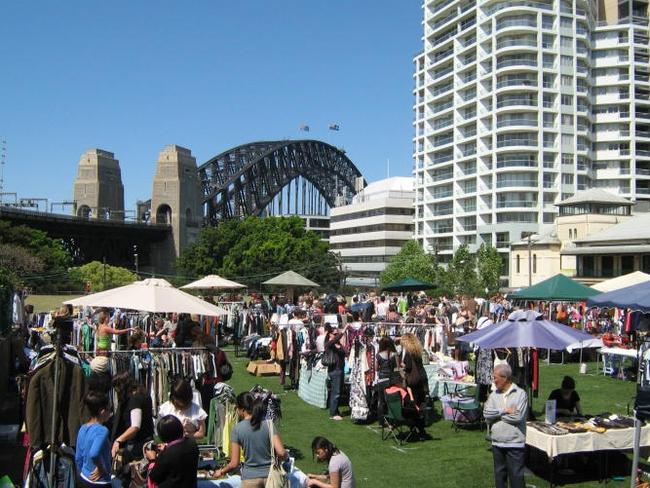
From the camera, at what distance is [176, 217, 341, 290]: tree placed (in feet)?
245

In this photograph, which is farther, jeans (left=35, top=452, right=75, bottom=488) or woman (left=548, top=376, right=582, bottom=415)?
woman (left=548, top=376, right=582, bottom=415)

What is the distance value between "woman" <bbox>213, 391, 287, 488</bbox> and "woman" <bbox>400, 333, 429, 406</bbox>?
4.35 metres

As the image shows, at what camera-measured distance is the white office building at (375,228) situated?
307 ft

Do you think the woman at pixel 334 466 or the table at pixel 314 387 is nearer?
the woman at pixel 334 466

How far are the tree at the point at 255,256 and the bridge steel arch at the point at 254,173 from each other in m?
34.1

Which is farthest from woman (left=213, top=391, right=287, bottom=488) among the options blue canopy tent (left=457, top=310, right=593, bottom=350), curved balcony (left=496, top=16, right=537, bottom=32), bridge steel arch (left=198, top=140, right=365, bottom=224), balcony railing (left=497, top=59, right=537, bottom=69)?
bridge steel arch (left=198, top=140, right=365, bottom=224)

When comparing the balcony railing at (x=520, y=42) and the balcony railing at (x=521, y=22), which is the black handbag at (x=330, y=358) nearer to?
the balcony railing at (x=520, y=42)

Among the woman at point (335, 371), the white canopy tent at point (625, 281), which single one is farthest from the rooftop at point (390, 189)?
the woman at point (335, 371)

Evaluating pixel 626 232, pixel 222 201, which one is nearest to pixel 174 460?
pixel 626 232

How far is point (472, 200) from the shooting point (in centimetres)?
7312

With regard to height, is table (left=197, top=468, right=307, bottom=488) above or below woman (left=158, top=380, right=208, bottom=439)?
below

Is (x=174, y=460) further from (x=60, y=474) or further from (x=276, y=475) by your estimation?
(x=60, y=474)

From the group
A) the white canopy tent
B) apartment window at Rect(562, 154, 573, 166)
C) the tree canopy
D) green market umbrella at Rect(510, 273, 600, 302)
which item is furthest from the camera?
apartment window at Rect(562, 154, 573, 166)

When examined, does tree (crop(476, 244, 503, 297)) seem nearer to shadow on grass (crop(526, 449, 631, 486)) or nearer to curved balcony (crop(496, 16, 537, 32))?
curved balcony (crop(496, 16, 537, 32))
